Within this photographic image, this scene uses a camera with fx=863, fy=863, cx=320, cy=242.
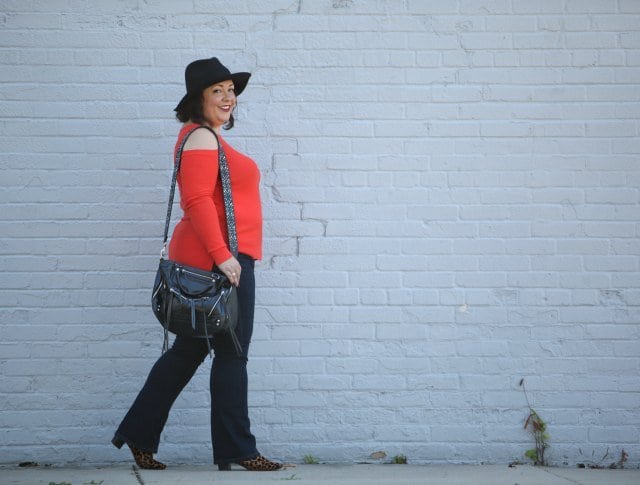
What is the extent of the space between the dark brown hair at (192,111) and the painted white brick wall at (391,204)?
460 millimetres

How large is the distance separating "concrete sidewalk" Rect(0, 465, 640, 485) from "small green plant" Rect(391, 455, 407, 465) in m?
0.07

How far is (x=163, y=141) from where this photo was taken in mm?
4309

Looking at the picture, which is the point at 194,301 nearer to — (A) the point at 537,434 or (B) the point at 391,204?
(B) the point at 391,204

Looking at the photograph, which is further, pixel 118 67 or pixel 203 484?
pixel 118 67

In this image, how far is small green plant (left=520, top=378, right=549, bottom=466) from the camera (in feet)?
14.1

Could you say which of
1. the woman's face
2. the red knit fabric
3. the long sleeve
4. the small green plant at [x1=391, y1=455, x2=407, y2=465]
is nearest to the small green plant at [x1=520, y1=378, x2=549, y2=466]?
the small green plant at [x1=391, y1=455, x2=407, y2=465]

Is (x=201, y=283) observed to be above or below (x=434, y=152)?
below

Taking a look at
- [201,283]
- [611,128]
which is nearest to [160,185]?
[201,283]

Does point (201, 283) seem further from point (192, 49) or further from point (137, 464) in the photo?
point (192, 49)

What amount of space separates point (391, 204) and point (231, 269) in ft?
3.47

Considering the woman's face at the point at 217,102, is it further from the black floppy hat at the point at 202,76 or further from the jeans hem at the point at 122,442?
the jeans hem at the point at 122,442

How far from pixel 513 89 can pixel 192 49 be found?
64.0 inches

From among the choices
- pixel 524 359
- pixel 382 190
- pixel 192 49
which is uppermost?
pixel 192 49

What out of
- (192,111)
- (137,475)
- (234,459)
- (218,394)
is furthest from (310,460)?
(192,111)
